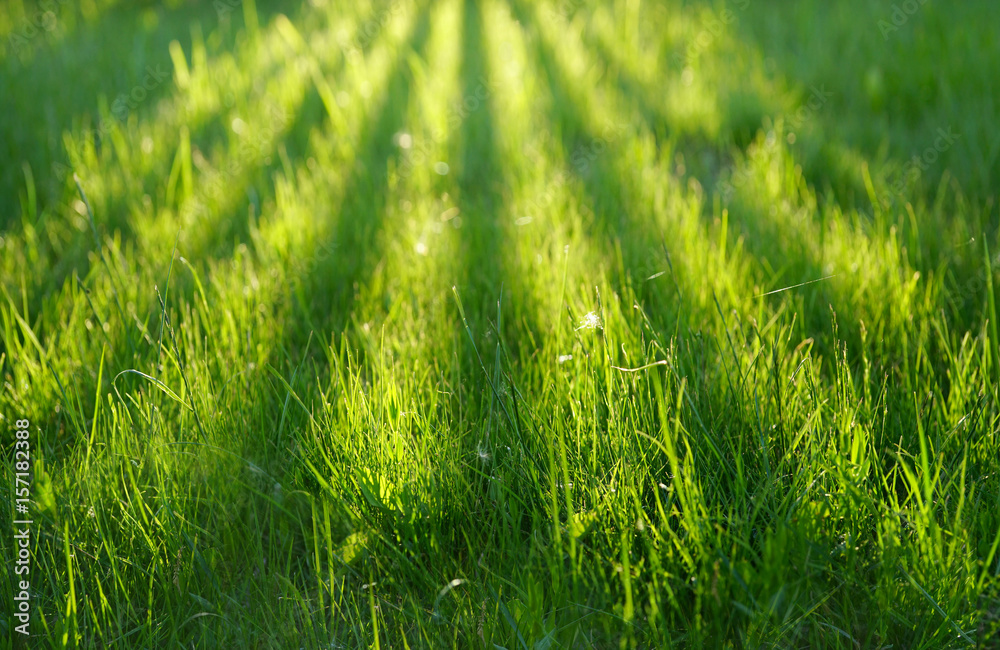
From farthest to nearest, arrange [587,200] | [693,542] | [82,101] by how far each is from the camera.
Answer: [82,101]
[587,200]
[693,542]

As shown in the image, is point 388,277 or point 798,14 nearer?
point 388,277

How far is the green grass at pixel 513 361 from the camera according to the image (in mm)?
1061

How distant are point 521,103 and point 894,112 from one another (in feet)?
5.14

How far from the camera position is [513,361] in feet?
5.06

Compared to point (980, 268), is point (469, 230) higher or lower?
higher

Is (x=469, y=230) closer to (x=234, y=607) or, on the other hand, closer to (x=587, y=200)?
(x=587, y=200)

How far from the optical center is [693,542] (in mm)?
1053

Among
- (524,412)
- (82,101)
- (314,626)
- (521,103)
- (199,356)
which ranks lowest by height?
(314,626)

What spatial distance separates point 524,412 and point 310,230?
3.57 feet

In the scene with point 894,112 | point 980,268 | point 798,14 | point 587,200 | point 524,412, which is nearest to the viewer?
point 524,412

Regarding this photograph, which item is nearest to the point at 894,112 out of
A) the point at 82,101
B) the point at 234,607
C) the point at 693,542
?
the point at 693,542

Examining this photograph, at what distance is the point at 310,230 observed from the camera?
81.0 inches

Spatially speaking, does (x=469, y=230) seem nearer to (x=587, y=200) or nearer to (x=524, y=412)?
(x=587, y=200)

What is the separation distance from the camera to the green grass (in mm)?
1061
